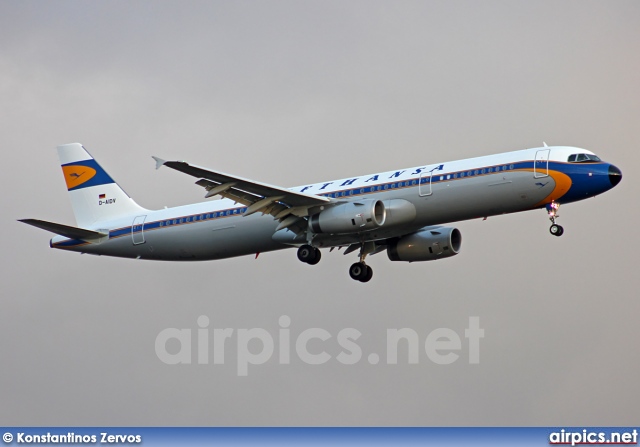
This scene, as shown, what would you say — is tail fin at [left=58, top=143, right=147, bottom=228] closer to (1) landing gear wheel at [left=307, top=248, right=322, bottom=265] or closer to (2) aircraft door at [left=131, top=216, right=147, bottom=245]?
(2) aircraft door at [left=131, top=216, right=147, bottom=245]

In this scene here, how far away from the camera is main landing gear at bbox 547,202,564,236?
51219 millimetres

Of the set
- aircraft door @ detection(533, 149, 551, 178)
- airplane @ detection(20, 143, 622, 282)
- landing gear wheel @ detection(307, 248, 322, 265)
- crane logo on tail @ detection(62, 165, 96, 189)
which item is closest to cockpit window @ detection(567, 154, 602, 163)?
airplane @ detection(20, 143, 622, 282)

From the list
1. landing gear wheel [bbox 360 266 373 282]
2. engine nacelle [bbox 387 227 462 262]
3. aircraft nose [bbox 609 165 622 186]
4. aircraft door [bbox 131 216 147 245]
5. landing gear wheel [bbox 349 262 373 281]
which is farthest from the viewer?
aircraft door [bbox 131 216 147 245]

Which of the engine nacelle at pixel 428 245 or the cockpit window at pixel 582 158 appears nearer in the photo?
the cockpit window at pixel 582 158

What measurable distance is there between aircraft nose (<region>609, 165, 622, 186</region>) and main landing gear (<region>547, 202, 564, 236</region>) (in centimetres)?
242

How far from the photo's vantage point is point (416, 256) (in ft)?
192

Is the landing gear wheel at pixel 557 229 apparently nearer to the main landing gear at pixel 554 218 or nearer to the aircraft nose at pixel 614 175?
the main landing gear at pixel 554 218

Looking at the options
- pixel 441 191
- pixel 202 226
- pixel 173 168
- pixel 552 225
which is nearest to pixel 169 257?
pixel 202 226

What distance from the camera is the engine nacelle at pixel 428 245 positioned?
5803 cm

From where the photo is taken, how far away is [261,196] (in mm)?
54812

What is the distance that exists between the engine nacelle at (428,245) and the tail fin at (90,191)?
13.4 meters

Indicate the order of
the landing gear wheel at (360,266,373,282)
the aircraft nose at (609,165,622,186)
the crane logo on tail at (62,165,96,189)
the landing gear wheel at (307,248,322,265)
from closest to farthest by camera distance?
the aircraft nose at (609,165,622,186) → the landing gear wheel at (307,248,322,265) → the landing gear wheel at (360,266,373,282) → the crane logo on tail at (62,165,96,189)

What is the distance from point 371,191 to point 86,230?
50.3 ft

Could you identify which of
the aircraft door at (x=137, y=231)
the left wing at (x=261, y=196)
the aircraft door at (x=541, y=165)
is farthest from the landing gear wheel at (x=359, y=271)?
the aircraft door at (x=541, y=165)
